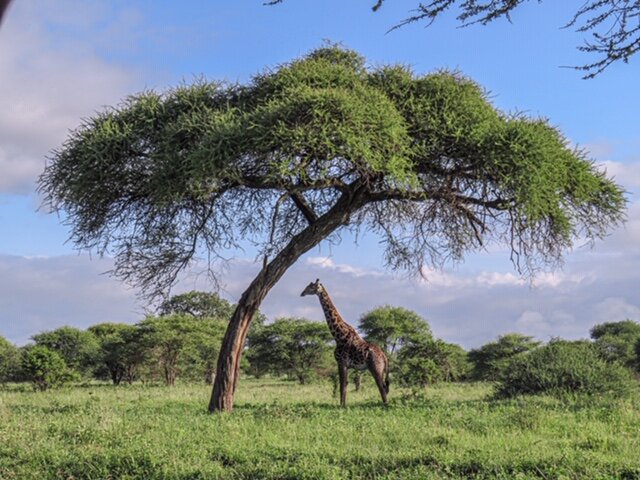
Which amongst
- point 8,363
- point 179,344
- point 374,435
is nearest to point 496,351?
point 179,344

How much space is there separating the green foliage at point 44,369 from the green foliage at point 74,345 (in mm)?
6214

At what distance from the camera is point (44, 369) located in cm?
2681

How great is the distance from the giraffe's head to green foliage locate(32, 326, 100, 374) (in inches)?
809

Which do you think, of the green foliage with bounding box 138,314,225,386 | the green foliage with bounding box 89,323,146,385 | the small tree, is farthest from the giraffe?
the small tree

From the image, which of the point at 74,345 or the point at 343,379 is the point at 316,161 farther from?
the point at 74,345

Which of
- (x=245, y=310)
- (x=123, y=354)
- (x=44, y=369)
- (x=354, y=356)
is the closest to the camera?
(x=245, y=310)

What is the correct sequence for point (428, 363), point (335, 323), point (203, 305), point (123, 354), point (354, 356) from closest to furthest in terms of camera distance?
point (354, 356), point (335, 323), point (428, 363), point (123, 354), point (203, 305)

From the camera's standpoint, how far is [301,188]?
14578 millimetres

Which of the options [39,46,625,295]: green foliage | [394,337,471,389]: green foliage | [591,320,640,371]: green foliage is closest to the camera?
[39,46,625,295]: green foliage

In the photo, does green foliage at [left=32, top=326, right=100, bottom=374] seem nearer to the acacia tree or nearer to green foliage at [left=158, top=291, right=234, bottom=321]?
green foliage at [left=158, top=291, right=234, bottom=321]

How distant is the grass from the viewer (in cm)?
735

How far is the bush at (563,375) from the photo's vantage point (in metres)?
15.6

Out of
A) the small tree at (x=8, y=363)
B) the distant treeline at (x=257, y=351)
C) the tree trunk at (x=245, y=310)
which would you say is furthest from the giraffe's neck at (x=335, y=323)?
the small tree at (x=8, y=363)

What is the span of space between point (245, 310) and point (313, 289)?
5.65ft
